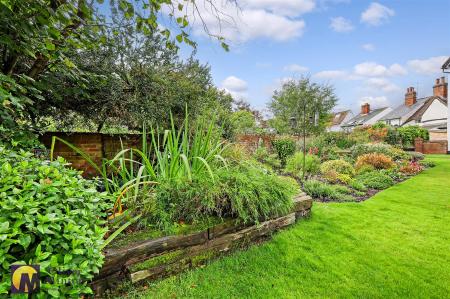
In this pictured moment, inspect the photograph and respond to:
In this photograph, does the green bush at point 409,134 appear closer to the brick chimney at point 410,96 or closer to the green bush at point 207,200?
the brick chimney at point 410,96

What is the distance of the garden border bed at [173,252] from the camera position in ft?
5.47

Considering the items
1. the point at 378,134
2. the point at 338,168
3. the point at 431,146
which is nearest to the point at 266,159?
the point at 338,168

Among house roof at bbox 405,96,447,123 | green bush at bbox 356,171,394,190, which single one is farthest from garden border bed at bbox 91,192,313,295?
house roof at bbox 405,96,447,123

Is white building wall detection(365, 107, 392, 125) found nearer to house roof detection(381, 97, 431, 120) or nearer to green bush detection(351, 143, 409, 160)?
house roof detection(381, 97, 431, 120)

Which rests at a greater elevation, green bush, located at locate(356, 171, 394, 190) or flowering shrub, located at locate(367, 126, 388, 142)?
flowering shrub, located at locate(367, 126, 388, 142)

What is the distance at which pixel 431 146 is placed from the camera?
1460cm

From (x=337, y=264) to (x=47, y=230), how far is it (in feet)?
7.78

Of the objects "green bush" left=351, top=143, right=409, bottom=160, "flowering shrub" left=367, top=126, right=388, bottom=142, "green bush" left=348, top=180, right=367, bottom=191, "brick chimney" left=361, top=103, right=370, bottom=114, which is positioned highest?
"brick chimney" left=361, top=103, right=370, bottom=114

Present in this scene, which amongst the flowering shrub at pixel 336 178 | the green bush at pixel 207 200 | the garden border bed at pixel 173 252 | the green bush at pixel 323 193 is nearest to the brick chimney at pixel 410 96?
the flowering shrub at pixel 336 178

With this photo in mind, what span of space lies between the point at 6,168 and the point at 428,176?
9293 mm

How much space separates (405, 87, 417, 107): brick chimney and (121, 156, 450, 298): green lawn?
31.1 m

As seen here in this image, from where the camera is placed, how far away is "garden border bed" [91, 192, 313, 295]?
1.67 m

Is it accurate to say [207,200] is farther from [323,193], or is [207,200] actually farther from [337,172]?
[337,172]

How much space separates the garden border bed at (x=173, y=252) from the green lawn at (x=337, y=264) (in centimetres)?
9
